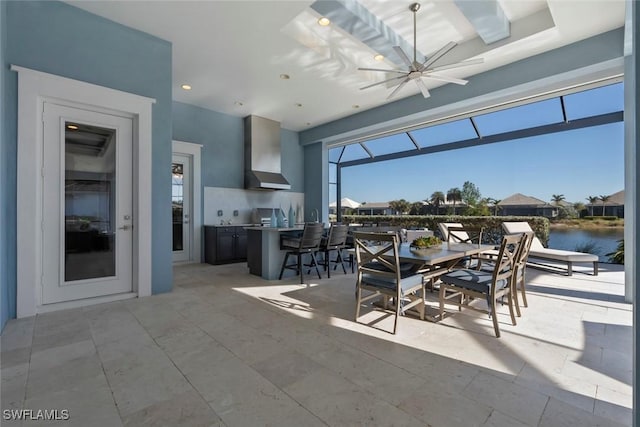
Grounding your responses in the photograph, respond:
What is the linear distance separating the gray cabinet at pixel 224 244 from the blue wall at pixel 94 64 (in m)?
2.15

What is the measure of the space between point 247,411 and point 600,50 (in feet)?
18.5

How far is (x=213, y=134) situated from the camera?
6543mm

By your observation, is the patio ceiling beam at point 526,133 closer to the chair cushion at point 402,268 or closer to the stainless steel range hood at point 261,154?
the stainless steel range hood at point 261,154

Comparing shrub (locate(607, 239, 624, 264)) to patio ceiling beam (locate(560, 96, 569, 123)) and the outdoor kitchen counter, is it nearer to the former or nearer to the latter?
patio ceiling beam (locate(560, 96, 569, 123))

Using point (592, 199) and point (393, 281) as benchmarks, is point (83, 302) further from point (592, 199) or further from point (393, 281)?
point (592, 199)

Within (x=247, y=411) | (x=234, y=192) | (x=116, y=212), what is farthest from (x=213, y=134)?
(x=247, y=411)

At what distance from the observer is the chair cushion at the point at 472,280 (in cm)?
257

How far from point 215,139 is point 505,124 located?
6228mm

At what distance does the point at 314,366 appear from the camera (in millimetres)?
1973

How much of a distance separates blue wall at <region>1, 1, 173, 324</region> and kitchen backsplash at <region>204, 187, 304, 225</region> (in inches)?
105

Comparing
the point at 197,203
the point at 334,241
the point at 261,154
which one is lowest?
the point at 334,241

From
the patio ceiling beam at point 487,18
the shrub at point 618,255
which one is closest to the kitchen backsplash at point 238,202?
the patio ceiling beam at point 487,18

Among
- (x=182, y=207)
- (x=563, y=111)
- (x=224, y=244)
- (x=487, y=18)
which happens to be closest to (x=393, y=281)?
(x=487, y=18)

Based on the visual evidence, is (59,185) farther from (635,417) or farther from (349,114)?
(349,114)
